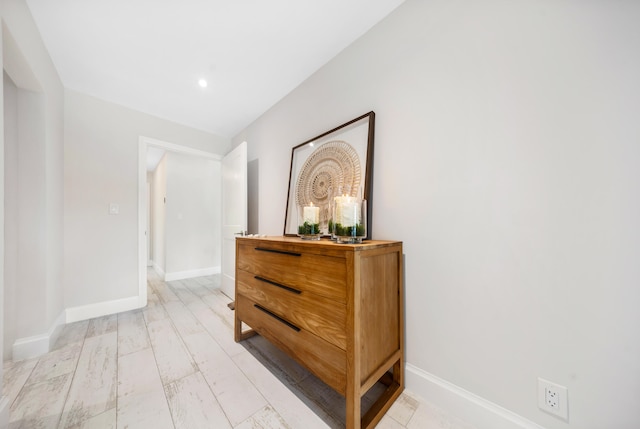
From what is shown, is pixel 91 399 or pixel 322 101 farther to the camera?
pixel 322 101

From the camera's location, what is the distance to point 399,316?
1.23 metres

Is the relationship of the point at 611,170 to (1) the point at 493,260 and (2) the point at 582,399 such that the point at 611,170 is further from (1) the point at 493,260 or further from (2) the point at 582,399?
(2) the point at 582,399

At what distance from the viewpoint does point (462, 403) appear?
1045 mm

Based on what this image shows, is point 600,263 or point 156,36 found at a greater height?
point 156,36

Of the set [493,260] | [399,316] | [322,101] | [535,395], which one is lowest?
[535,395]

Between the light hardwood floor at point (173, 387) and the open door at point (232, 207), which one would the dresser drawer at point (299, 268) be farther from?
the open door at point (232, 207)

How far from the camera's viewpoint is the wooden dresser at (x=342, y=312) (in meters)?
0.92

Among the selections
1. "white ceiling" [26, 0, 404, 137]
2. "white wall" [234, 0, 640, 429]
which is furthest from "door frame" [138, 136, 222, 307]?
"white wall" [234, 0, 640, 429]

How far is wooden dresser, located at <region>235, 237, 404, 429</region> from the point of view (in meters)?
0.92

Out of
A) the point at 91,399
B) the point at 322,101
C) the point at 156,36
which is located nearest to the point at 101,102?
the point at 156,36

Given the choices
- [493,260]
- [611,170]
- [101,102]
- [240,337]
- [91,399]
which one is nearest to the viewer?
[611,170]

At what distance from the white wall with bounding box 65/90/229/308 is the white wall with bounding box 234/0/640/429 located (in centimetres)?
268

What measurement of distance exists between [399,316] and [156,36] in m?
2.42

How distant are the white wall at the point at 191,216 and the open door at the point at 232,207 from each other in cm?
108
